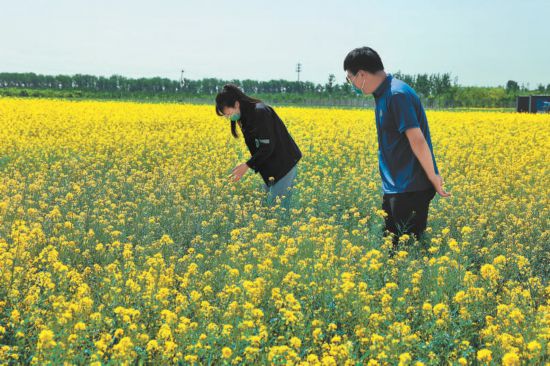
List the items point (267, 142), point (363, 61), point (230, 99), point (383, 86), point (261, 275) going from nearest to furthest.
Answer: point (261, 275), point (363, 61), point (383, 86), point (230, 99), point (267, 142)

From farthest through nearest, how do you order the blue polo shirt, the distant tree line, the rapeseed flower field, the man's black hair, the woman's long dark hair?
the distant tree line < the woman's long dark hair < the blue polo shirt < the man's black hair < the rapeseed flower field

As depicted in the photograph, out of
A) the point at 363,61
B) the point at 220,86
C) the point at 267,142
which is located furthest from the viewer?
the point at 220,86

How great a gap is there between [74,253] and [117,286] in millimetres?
1189

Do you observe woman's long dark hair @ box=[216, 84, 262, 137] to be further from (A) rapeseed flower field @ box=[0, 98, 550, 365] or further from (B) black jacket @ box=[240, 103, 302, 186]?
(A) rapeseed flower field @ box=[0, 98, 550, 365]

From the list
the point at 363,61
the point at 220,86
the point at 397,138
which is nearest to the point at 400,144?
the point at 397,138

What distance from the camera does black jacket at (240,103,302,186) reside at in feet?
20.6

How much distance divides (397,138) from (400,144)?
5 centimetres

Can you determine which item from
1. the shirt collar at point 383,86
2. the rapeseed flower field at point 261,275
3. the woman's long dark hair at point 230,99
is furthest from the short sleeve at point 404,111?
the woman's long dark hair at point 230,99

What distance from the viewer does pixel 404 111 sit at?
4535 millimetres

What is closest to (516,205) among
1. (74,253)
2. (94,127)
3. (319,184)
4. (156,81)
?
(319,184)

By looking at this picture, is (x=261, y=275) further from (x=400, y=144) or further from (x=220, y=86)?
(x=220, y=86)

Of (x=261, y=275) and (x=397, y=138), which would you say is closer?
(x=261, y=275)

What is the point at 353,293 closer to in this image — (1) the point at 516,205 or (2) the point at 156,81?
(1) the point at 516,205

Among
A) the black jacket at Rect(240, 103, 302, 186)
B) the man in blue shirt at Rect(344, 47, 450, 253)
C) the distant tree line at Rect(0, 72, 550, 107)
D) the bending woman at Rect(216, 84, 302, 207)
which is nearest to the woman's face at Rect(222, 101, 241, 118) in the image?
the bending woman at Rect(216, 84, 302, 207)
